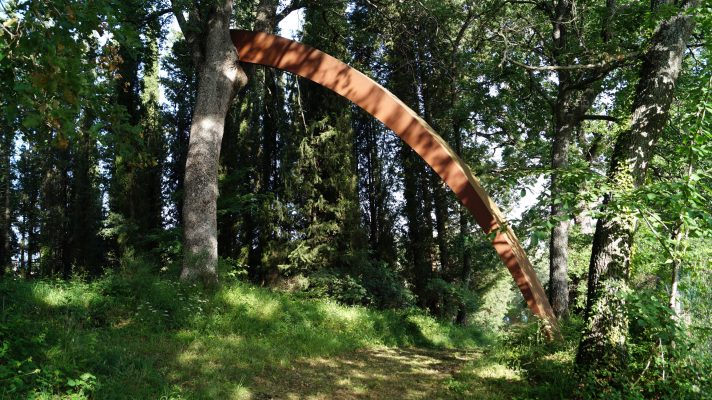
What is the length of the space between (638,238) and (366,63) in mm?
14689

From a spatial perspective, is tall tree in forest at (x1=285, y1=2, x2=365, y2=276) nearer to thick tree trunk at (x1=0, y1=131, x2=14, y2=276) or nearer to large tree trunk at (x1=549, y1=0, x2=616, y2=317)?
large tree trunk at (x1=549, y1=0, x2=616, y2=317)

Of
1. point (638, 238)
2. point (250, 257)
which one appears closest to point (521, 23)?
point (638, 238)

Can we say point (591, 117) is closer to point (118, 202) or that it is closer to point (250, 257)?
point (250, 257)

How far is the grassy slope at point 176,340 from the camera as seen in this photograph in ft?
14.8

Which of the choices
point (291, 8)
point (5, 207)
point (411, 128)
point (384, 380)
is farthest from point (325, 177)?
point (5, 207)

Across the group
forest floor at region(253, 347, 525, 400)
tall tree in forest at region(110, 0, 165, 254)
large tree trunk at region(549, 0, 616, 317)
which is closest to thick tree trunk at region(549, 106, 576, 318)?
large tree trunk at region(549, 0, 616, 317)

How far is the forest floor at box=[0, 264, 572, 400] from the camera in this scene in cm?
448

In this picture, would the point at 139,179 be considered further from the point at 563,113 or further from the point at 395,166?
the point at 563,113

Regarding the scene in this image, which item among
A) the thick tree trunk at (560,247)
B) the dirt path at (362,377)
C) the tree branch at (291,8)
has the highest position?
the tree branch at (291,8)

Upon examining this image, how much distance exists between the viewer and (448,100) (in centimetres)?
1689

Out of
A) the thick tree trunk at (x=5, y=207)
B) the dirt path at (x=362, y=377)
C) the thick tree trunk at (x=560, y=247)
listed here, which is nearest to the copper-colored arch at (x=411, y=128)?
the dirt path at (x=362, y=377)

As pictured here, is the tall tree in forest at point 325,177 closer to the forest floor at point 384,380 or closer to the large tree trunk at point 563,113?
the large tree trunk at point 563,113

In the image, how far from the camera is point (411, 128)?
8234 millimetres

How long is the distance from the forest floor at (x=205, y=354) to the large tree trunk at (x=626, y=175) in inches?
29.3
